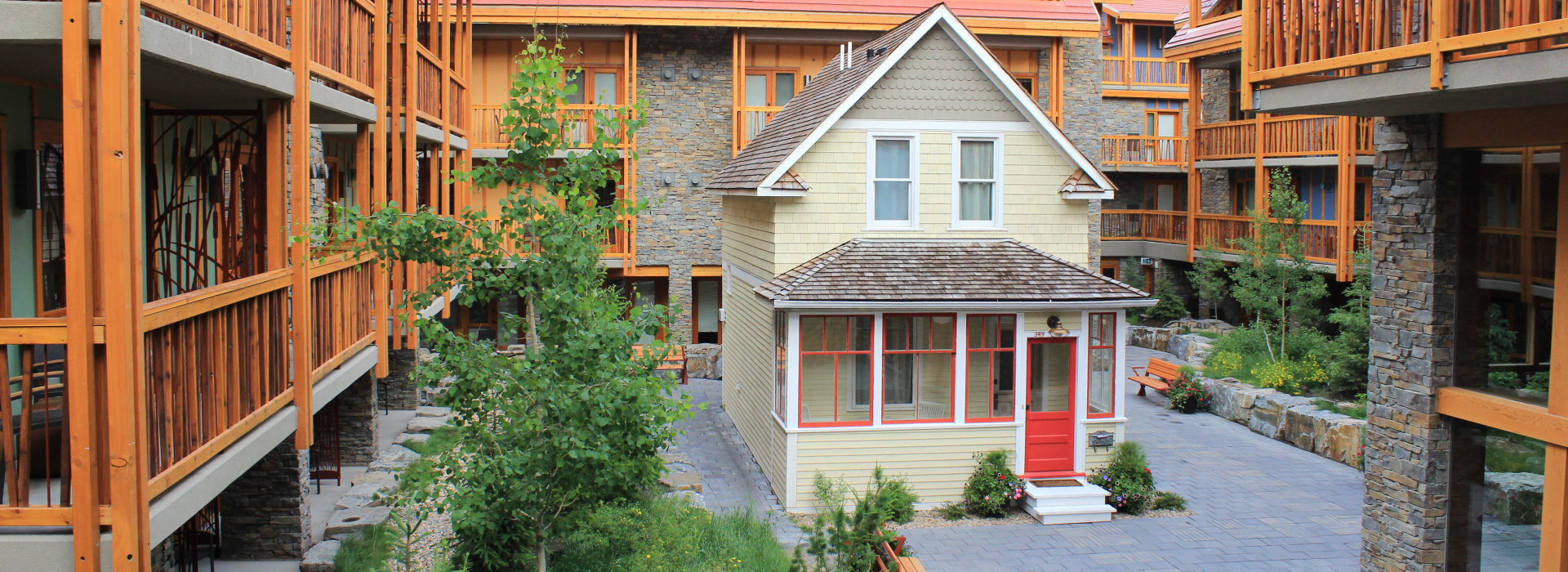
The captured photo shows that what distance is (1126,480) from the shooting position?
47.8 feet

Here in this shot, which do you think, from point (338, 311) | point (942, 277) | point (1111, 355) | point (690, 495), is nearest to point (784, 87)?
point (942, 277)

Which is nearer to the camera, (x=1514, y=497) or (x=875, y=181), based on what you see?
(x=1514, y=497)

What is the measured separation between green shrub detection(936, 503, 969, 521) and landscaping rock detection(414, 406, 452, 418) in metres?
8.17

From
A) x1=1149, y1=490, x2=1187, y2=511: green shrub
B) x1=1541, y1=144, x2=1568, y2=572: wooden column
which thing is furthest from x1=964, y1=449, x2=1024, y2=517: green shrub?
x1=1541, y1=144, x2=1568, y2=572: wooden column

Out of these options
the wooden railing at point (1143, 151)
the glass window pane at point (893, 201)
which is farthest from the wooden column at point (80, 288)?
the wooden railing at point (1143, 151)

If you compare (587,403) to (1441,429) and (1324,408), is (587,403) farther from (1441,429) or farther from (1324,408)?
(1324,408)

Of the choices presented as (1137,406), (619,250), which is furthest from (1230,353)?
(619,250)

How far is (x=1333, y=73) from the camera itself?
30.2 feet

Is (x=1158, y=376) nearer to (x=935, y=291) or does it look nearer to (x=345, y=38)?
(x=935, y=291)

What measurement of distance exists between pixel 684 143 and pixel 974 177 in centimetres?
1175

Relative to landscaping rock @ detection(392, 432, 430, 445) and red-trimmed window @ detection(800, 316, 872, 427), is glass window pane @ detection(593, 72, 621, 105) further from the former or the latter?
red-trimmed window @ detection(800, 316, 872, 427)

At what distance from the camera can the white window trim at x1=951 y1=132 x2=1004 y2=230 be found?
51.2 ft

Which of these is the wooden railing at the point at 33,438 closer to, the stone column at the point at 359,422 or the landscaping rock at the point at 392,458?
the landscaping rock at the point at 392,458

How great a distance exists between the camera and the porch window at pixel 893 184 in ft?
51.1
